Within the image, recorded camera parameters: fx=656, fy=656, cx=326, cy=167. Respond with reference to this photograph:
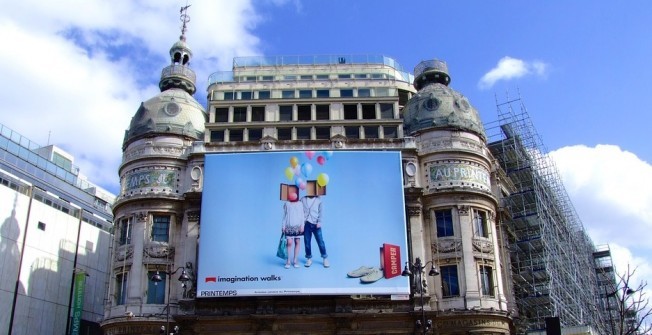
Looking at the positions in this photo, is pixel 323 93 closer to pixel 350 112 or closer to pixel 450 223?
pixel 350 112

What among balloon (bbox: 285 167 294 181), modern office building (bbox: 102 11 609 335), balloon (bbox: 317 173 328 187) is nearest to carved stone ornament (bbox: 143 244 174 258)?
modern office building (bbox: 102 11 609 335)

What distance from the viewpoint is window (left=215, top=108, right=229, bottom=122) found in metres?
54.1

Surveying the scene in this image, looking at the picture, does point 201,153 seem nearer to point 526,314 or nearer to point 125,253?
point 125,253

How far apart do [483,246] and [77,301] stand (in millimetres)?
33812

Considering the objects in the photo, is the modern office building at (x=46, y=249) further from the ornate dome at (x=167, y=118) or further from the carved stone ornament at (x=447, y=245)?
the carved stone ornament at (x=447, y=245)

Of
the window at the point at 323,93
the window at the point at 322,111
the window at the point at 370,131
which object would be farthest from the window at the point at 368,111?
the window at the point at 323,93

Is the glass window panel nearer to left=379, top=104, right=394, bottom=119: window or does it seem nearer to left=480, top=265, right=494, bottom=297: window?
left=379, top=104, right=394, bottom=119: window

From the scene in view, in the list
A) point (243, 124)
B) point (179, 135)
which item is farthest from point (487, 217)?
point (179, 135)

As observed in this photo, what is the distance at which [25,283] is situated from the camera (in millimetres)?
53281

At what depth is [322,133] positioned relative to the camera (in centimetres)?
5288

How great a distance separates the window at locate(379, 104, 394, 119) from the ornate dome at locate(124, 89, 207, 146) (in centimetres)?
1478

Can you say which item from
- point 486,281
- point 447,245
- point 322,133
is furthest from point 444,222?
point 322,133

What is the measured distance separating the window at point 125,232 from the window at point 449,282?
23.2 meters

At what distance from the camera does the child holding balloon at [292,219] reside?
46.7m
